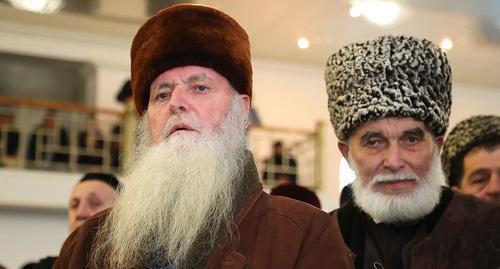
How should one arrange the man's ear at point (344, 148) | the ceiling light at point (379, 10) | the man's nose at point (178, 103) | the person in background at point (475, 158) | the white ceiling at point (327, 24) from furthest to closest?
the white ceiling at point (327, 24) → the ceiling light at point (379, 10) → the person in background at point (475, 158) → the man's ear at point (344, 148) → the man's nose at point (178, 103)

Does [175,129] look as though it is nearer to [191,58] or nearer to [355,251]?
[191,58]

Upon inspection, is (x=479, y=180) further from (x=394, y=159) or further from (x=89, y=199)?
(x=89, y=199)

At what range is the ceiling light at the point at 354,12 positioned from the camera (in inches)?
427

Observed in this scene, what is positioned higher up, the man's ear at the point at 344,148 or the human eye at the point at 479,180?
the man's ear at the point at 344,148

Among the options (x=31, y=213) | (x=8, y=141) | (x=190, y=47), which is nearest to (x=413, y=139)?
(x=190, y=47)

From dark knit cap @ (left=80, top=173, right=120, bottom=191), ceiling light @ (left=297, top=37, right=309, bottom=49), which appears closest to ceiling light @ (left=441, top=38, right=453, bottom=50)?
ceiling light @ (left=297, top=37, right=309, bottom=49)

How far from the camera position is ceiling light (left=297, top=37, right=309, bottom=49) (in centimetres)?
1261

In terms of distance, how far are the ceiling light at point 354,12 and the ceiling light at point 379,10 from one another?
6 cm

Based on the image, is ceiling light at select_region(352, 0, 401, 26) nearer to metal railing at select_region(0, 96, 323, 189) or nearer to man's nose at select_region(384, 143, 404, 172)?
metal railing at select_region(0, 96, 323, 189)

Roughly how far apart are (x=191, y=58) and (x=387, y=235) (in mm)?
990

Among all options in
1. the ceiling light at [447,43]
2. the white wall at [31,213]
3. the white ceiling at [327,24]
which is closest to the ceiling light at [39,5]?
the white ceiling at [327,24]

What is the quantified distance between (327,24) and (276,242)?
962cm

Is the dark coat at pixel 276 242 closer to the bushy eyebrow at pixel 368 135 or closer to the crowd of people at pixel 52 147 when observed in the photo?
Answer: the bushy eyebrow at pixel 368 135

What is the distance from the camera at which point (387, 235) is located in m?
2.89
